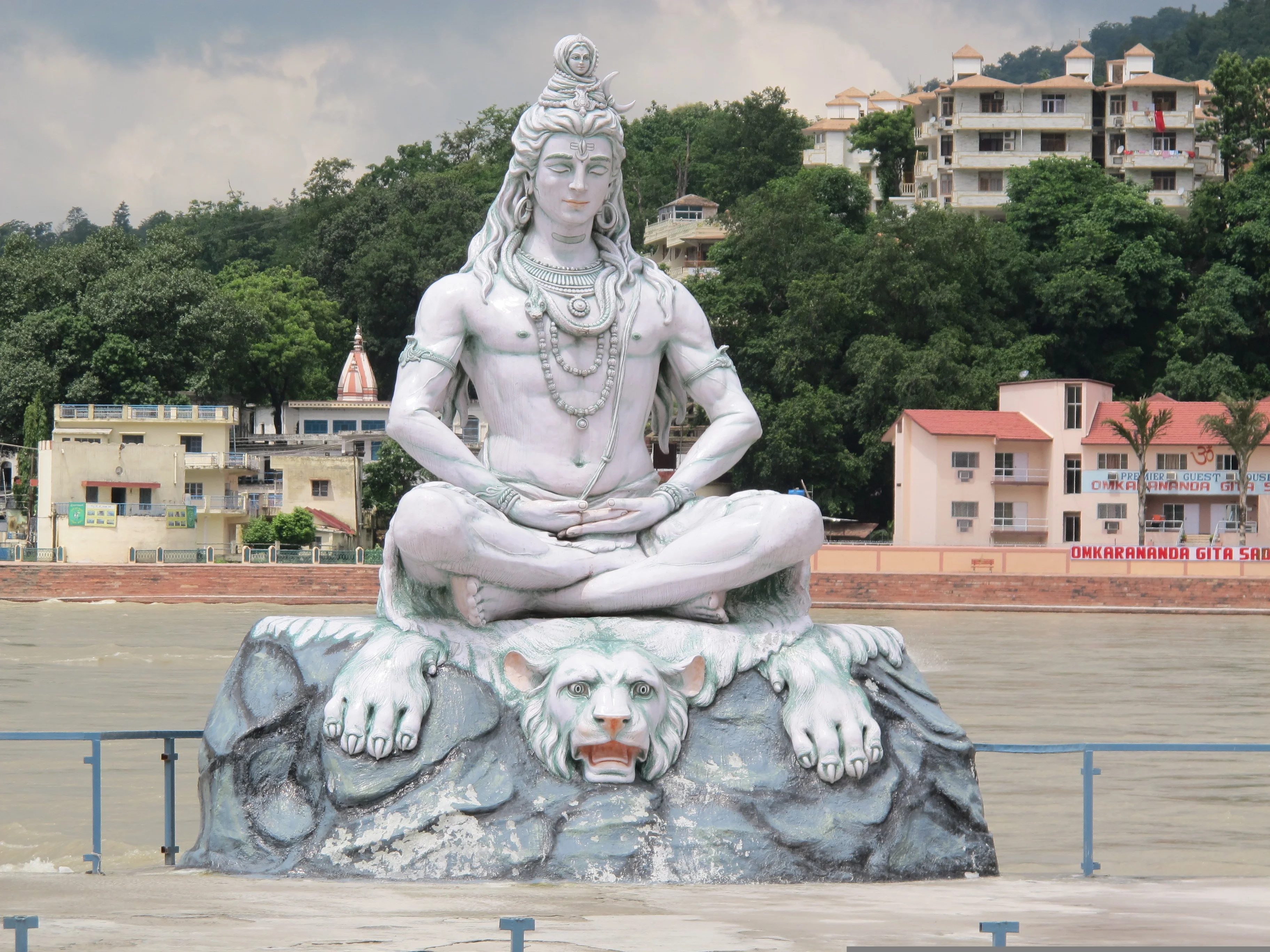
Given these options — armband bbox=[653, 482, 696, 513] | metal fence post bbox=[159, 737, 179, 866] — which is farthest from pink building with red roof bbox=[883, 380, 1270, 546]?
metal fence post bbox=[159, 737, 179, 866]

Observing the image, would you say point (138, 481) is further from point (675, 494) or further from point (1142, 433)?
point (675, 494)

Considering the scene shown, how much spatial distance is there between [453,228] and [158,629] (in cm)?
2696

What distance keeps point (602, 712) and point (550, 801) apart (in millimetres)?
382

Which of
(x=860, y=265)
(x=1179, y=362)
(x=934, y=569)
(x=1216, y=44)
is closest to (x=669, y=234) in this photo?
(x=860, y=265)

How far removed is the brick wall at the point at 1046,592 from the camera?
38.6m

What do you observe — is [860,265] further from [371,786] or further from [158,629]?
[371,786]

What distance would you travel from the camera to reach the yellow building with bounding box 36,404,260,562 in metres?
41.8

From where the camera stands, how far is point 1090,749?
24.2ft

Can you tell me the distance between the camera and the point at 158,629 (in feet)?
104

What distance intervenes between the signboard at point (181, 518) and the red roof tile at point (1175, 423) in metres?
19.9

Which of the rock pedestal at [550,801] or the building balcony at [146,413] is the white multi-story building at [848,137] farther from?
the rock pedestal at [550,801]

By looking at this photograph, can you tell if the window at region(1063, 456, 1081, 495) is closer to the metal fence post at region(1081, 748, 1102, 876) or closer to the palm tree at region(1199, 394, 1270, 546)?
the palm tree at region(1199, 394, 1270, 546)

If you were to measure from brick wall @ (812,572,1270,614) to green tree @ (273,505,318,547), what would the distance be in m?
11.5

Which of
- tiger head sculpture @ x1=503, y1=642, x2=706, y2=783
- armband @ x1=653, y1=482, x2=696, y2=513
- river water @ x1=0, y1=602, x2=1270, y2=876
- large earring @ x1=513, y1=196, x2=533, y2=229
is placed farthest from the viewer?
river water @ x1=0, y1=602, x2=1270, y2=876
